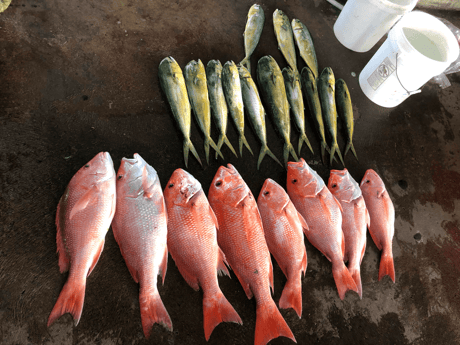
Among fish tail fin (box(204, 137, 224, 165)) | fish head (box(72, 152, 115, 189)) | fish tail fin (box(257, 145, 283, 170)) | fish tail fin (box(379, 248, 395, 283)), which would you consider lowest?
fish head (box(72, 152, 115, 189))

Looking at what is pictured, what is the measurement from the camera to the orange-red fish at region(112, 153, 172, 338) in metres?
1.92

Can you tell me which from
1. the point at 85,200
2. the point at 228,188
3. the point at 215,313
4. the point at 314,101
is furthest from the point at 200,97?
the point at 215,313

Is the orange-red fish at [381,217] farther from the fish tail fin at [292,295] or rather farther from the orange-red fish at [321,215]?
the fish tail fin at [292,295]

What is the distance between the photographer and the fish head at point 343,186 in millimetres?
2648

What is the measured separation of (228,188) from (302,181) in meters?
0.74

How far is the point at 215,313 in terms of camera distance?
194 centimetres

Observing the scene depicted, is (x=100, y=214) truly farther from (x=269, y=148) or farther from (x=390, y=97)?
(x=390, y=97)

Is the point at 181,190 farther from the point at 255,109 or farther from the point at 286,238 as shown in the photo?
the point at 255,109

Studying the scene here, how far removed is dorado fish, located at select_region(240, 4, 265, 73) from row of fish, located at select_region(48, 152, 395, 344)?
1.49 metres

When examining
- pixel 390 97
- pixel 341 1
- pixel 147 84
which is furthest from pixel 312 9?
pixel 147 84

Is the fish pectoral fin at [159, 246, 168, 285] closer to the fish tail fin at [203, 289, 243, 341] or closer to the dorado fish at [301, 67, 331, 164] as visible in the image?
the fish tail fin at [203, 289, 243, 341]

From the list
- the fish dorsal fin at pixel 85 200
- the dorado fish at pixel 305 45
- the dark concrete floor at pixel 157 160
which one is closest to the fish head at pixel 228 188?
the dark concrete floor at pixel 157 160

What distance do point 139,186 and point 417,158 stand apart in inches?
124

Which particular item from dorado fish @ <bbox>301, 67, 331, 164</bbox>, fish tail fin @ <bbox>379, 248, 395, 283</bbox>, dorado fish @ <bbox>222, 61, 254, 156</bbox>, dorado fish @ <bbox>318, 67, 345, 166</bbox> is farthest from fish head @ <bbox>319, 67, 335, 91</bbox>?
fish tail fin @ <bbox>379, 248, 395, 283</bbox>
